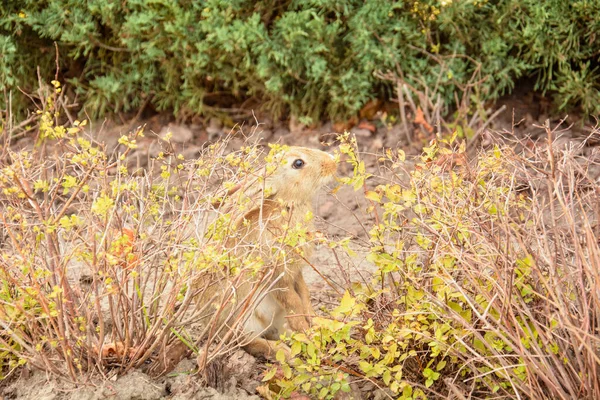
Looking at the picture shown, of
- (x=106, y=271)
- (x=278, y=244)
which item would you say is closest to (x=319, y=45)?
(x=278, y=244)

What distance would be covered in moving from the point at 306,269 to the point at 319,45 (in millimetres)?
2344

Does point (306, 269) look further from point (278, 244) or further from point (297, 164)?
point (278, 244)

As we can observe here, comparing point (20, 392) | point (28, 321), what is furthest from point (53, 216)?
point (20, 392)

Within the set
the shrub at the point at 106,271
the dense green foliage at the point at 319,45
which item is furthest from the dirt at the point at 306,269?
the dense green foliage at the point at 319,45

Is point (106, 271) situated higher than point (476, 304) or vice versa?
point (106, 271)

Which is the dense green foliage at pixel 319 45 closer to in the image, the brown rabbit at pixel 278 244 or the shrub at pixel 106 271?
the brown rabbit at pixel 278 244

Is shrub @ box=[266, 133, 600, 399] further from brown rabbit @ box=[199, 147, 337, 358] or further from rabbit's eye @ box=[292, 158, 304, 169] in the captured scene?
rabbit's eye @ box=[292, 158, 304, 169]

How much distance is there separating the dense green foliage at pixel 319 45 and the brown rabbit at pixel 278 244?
105 inches

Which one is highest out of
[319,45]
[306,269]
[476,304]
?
[476,304]

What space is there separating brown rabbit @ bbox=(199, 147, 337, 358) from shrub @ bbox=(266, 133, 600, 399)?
324mm

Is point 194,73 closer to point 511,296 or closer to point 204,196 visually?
point 204,196

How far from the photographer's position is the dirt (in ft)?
11.8

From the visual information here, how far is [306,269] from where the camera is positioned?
5.47 m

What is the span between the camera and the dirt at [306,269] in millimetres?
3604
